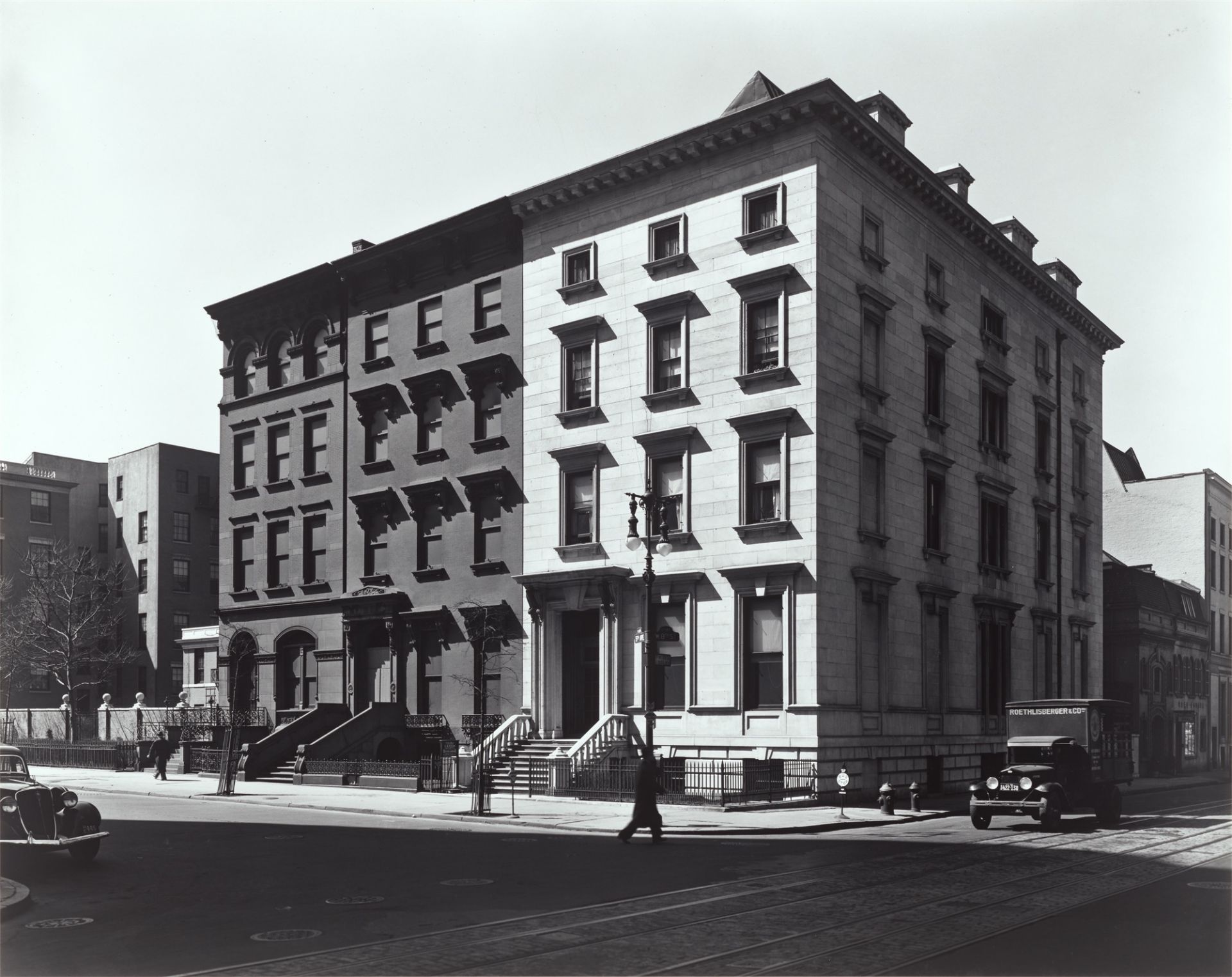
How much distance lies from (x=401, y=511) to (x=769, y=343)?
15429mm

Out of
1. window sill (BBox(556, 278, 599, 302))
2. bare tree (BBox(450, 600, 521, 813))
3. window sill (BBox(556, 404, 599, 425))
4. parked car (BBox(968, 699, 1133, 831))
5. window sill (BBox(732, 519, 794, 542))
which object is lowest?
parked car (BBox(968, 699, 1133, 831))

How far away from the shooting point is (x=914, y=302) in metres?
38.0

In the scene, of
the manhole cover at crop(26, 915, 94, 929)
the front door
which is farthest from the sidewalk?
the manhole cover at crop(26, 915, 94, 929)

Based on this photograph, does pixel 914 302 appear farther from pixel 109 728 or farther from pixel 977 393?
pixel 109 728

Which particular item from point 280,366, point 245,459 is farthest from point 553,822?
point 245,459

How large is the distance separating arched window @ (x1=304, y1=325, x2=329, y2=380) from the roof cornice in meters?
11.0

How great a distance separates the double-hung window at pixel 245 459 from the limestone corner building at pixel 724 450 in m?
1.56

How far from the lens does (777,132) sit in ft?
111

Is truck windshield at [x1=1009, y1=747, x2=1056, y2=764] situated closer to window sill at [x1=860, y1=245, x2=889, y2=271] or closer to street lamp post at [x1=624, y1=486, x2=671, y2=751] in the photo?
street lamp post at [x1=624, y1=486, x2=671, y2=751]

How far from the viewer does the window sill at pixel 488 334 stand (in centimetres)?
4003

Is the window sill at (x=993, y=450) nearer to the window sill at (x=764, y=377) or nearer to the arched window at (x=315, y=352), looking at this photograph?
the window sill at (x=764, y=377)

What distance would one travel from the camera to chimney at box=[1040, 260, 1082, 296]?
50344mm

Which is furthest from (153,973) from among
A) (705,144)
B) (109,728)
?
(109,728)

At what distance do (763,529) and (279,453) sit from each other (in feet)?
75.0
